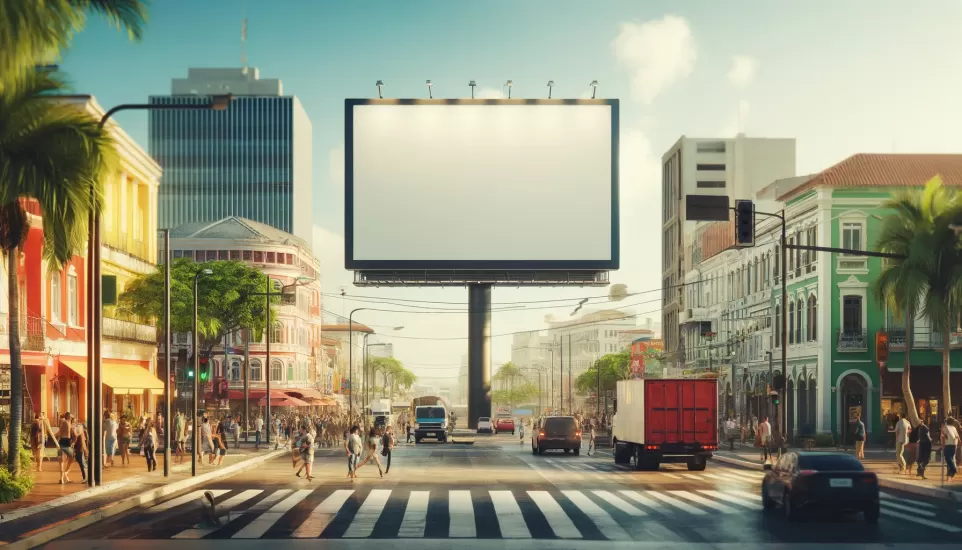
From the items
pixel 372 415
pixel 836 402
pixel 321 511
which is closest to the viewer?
pixel 321 511

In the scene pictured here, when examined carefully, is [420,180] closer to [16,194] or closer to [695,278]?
[695,278]

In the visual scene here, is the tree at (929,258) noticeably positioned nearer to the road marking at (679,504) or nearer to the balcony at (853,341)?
the road marking at (679,504)

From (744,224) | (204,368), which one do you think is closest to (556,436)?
(204,368)

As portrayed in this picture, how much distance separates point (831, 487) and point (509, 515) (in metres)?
6.37

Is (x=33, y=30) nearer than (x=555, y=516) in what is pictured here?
Yes

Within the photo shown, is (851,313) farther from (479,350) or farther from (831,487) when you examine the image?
(831,487)

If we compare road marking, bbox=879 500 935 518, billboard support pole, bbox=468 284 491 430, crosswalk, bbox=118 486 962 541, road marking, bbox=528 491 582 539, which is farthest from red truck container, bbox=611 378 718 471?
billboard support pole, bbox=468 284 491 430

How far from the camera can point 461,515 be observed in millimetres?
26141

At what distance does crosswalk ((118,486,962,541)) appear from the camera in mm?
22734

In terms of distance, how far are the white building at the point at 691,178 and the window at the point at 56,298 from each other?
6153 centimetres

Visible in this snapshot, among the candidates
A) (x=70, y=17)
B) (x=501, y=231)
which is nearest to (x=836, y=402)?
(x=501, y=231)

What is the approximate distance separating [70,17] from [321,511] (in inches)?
462

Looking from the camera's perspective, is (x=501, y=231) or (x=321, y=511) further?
(x=501, y=231)

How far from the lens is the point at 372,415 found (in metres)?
132
